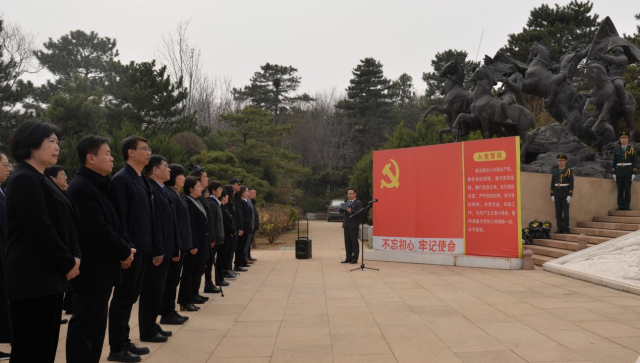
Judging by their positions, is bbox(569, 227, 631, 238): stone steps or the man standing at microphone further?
the man standing at microphone

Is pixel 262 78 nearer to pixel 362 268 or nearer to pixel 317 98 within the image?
pixel 317 98

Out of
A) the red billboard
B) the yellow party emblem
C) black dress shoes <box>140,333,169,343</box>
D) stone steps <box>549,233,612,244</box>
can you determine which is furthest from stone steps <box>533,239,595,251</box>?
black dress shoes <box>140,333,169,343</box>

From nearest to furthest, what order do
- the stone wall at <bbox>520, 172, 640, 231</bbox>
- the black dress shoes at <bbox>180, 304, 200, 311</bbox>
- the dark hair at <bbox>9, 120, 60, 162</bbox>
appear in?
the dark hair at <bbox>9, 120, 60, 162</bbox>, the black dress shoes at <bbox>180, 304, 200, 311</bbox>, the stone wall at <bbox>520, 172, 640, 231</bbox>

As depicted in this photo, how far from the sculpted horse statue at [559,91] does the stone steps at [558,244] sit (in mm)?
4387

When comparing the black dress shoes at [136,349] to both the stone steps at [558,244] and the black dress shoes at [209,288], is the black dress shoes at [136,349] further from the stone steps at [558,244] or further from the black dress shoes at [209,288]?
the stone steps at [558,244]

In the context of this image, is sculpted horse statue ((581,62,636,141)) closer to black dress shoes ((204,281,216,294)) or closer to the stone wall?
the stone wall

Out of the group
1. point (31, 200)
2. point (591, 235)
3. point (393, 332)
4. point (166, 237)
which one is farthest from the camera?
point (591, 235)

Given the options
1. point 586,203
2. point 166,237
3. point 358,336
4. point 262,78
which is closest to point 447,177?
point 586,203

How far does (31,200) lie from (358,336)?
10.5 feet

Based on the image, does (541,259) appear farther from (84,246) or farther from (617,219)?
(84,246)

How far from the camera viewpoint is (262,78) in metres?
48.4

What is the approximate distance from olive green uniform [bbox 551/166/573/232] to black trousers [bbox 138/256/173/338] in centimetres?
918

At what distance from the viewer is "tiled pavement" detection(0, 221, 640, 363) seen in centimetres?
431

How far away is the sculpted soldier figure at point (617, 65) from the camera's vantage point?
13.0 meters
